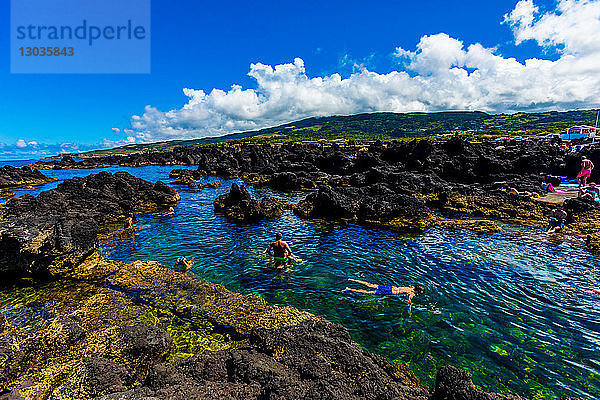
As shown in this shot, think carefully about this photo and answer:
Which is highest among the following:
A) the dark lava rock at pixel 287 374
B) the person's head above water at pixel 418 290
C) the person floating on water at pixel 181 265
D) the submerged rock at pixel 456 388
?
the submerged rock at pixel 456 388

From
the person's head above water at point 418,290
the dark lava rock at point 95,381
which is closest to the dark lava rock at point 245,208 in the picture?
the person's head above water at point 418,290

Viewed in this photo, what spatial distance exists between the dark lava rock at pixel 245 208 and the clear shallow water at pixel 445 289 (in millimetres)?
2976

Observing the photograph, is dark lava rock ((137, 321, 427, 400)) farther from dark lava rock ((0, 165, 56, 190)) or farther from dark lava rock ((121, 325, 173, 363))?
dark lava rock ((0, 165, 56, 190))

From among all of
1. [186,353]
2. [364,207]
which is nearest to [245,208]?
[364,207]

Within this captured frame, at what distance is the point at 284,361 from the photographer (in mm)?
8234

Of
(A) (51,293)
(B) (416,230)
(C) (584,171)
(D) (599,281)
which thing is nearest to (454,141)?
(C) (584,171)

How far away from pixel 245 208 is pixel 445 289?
20.7m

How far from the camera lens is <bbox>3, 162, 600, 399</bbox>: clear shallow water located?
33.3 ft

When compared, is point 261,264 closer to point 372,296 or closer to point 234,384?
point 372,296

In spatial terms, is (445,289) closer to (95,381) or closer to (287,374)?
(287,374)

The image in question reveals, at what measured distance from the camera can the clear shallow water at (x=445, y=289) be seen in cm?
1014

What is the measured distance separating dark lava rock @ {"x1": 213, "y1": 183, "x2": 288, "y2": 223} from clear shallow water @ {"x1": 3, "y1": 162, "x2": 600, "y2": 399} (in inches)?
117

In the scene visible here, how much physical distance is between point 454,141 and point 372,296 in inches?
2014

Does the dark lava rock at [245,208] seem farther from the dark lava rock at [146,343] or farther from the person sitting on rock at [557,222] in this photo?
the person sitting on rock at [557,222]
